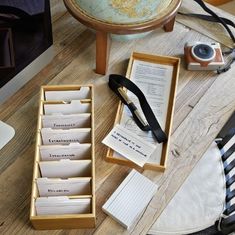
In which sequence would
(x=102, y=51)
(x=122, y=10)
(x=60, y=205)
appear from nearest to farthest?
(x=60, y=205), (x=122, y=10), (x=102, y=51)

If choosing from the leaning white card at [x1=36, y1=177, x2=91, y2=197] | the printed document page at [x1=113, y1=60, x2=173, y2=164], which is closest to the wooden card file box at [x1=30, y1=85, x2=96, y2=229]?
the leaning white card at [x1=36, y1=177, x2=91, y2=197]

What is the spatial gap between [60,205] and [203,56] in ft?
1.62

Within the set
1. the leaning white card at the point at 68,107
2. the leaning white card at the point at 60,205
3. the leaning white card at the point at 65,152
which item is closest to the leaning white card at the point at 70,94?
the leaning white card at the point at 68,107

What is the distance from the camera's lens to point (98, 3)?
772 mm

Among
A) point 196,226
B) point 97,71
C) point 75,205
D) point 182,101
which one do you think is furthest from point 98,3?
point 196,226

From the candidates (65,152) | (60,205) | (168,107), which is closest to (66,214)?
(60,205)

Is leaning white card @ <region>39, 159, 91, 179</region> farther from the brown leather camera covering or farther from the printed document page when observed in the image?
the brown leather camera covering

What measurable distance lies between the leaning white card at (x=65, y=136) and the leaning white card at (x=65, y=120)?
0.03 metres

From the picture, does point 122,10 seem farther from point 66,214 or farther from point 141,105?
point 66,214

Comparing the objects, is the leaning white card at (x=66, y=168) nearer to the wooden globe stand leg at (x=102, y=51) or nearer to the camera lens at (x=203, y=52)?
the wooden globe stand leg at (x=102, y=51)

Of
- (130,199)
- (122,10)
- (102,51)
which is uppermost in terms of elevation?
(122,10)

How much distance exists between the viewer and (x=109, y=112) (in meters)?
0.85

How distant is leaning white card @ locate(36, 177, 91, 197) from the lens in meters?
0.69

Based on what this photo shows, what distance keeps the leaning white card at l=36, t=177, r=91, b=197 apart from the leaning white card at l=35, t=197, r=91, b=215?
31 millimetres
